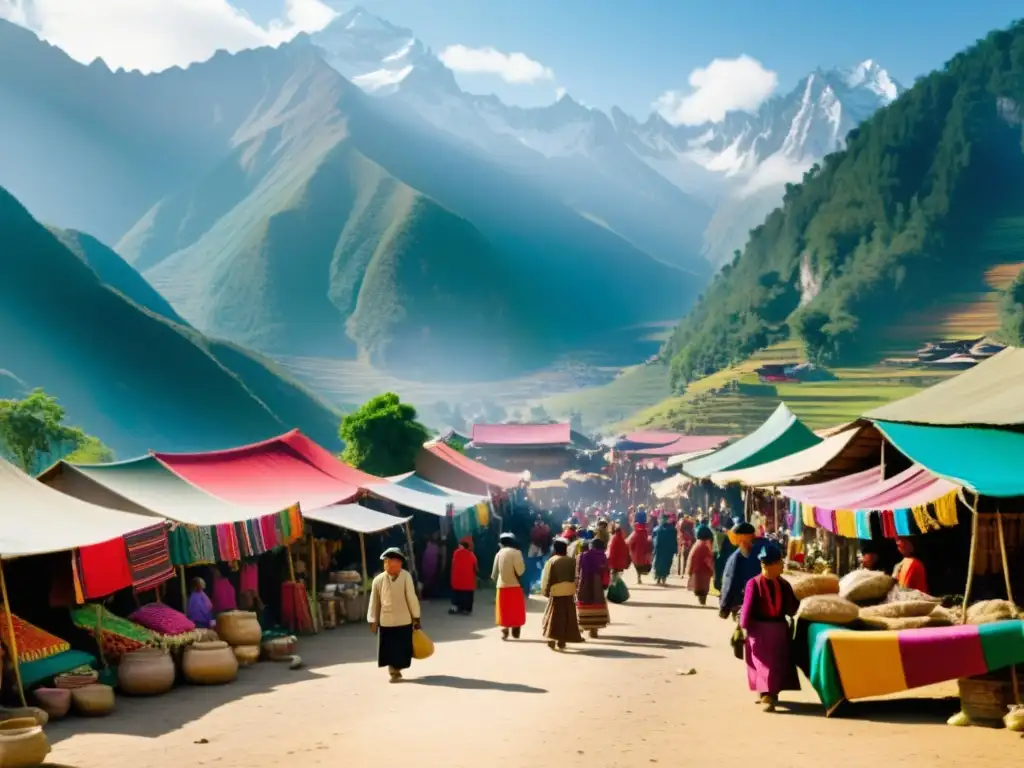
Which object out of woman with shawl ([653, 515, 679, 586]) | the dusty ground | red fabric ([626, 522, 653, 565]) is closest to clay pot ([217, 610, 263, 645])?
the dusty ground

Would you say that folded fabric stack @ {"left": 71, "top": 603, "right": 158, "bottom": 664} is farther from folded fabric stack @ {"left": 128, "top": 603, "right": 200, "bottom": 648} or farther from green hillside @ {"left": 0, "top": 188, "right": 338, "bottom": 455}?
green hillside @ {"left": 0, "top": 188, "right": 338, "bottom": 455}

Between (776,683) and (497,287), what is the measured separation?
18673 cm

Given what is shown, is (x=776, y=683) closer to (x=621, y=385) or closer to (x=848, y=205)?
(x=848, y=205)

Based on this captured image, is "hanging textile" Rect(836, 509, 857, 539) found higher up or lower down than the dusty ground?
higher up

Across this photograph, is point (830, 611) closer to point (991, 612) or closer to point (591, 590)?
point (991, 612)

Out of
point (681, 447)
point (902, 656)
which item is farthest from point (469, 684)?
point (681, 447)

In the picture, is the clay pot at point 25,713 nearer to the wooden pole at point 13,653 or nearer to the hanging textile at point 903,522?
the wooden pole at point 13,653

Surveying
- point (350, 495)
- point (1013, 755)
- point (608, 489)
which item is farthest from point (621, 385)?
point (1013, 755)

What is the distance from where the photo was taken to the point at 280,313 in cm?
18862

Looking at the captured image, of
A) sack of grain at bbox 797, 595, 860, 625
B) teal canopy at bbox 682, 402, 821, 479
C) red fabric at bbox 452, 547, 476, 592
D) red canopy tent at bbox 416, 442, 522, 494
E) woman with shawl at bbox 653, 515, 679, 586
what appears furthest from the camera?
red canopy tent at bbox 416, 442, 522, 494

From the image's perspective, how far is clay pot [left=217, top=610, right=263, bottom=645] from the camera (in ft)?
39.6

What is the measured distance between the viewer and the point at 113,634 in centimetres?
1081

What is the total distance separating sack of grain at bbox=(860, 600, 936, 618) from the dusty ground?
66 centimetres

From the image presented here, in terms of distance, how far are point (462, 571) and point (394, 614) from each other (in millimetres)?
6446
